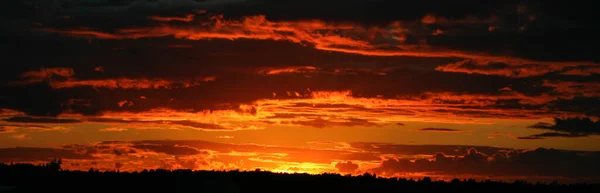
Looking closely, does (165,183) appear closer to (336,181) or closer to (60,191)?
(60,191)

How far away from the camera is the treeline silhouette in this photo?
2552 inches

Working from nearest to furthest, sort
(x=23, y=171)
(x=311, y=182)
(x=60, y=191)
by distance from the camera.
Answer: (x=60, y=191)
(x=311, y=182)
(x=23, y=171)

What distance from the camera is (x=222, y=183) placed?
65.2m

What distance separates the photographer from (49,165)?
253 feet

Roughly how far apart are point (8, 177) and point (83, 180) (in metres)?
7.63

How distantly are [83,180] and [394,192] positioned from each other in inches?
911

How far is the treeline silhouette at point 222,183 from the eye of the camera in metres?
64.8

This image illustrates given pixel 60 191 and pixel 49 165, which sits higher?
pixel 49 165

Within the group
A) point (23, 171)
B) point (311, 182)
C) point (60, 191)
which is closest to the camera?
point (60, 191)

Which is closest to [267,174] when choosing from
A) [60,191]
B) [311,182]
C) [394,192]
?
[311,182]

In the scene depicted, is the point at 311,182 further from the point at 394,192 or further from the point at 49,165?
the point at 49,165

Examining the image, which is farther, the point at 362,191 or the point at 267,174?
the point at 267,174

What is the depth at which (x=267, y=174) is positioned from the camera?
7081 centimetres

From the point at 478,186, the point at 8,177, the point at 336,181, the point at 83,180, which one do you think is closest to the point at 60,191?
the point at 83,180
